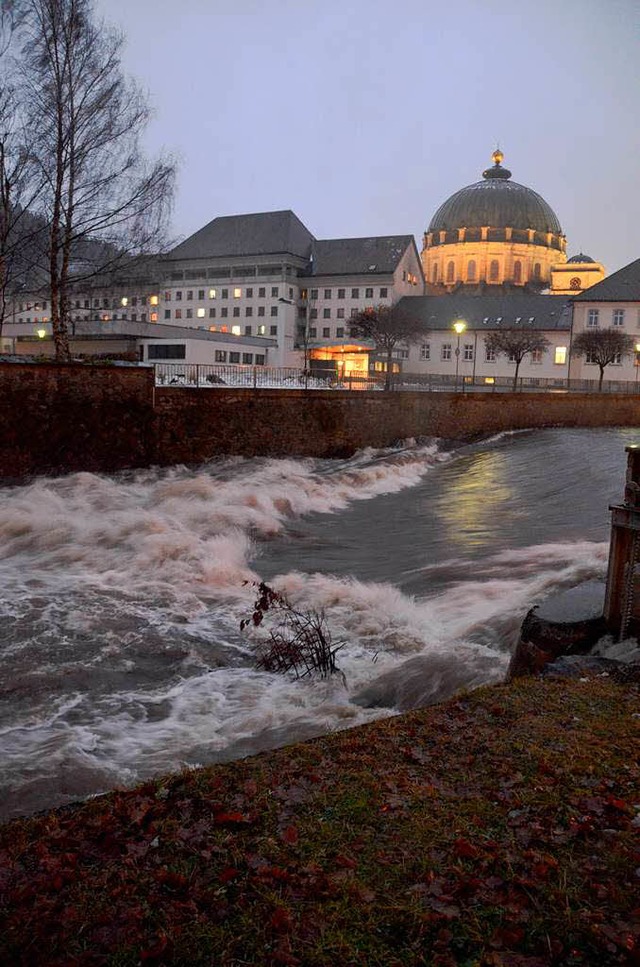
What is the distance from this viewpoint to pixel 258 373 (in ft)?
115

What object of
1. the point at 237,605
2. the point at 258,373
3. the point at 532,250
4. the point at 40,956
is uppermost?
the point at 532,250

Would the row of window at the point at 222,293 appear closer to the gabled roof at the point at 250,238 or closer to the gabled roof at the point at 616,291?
the gabled roof at the point at 250,238

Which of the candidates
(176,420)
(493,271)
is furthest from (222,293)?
(176,420)

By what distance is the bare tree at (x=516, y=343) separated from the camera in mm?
56219

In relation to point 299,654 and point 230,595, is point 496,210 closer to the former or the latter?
point 230,595

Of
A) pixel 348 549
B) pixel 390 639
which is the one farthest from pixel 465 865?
pixel 348 549

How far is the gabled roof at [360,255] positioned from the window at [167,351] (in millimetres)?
43005

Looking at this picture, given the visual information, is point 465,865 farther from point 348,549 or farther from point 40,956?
point 348,549

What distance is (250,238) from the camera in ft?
302

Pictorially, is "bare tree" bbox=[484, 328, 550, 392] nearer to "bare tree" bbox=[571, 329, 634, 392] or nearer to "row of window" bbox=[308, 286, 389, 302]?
"bare tree" bbox=[571, 329, 634, 392]

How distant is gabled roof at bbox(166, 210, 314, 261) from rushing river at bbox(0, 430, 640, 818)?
7307 cm

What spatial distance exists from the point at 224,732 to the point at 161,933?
3.68 meters

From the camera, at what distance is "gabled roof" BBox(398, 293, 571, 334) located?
250ft

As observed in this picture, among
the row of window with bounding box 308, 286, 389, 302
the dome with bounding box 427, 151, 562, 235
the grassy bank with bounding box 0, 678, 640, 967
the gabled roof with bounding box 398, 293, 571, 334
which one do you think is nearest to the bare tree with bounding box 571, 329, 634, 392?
the gabled roof with bounding box 398, 293, 571, 334
